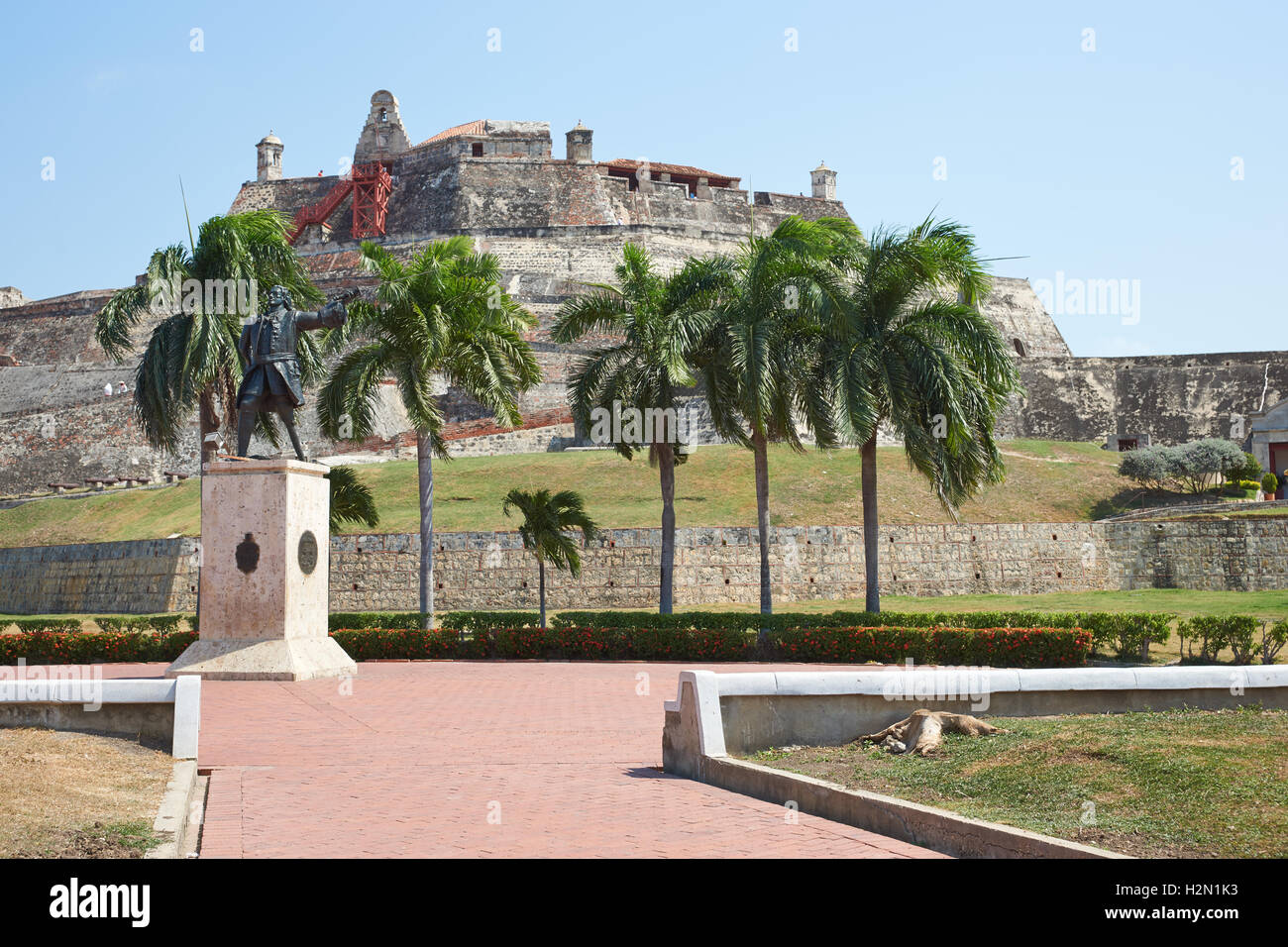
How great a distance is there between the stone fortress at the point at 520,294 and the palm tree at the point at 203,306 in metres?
19.6

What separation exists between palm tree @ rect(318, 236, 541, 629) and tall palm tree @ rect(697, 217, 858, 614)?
3.37 m

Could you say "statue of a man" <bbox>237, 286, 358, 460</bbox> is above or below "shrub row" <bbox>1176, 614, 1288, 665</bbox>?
above

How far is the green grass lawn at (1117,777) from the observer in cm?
555

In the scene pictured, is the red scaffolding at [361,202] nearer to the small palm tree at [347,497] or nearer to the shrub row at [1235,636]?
the small palm tree at [347,497]

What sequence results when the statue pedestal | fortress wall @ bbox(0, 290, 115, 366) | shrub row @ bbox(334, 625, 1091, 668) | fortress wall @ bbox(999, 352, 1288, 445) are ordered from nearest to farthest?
the statue pedestal
shrub row @ bbox(334, 625, 1091, 668)
fortress wall @ bbox(999, 352, 1288, 445)
fortress wall @ bbox(0, 290, 115, 366)

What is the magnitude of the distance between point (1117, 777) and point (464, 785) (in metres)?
3.85

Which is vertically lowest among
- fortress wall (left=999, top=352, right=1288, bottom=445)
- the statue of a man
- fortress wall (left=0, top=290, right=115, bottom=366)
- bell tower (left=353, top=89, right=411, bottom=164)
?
the statue of a man

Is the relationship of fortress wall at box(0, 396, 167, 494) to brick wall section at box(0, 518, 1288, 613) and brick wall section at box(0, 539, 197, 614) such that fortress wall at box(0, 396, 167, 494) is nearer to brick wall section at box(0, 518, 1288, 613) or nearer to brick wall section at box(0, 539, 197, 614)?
brick wall section at box(0, 539, 197, 614)

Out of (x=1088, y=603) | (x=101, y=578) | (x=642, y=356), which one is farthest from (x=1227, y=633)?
(x=101, y=578)

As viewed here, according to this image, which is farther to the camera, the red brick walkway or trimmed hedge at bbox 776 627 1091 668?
trimmed hedge at bbox 776 627 1091 668

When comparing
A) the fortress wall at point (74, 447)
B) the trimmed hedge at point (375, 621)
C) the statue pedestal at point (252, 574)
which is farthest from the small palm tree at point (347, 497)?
the fortress wall at point (74, 447)

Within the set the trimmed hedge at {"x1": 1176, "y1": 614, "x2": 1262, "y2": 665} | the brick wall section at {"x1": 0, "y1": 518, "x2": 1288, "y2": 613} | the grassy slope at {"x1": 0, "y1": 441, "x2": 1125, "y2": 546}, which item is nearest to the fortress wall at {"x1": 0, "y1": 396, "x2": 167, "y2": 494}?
the grassy slope at {"x1": 0, "y1": 441, "x2": 1125, "y2": 546}

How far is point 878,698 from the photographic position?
8.74m

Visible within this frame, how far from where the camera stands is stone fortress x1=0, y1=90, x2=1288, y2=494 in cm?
4712
